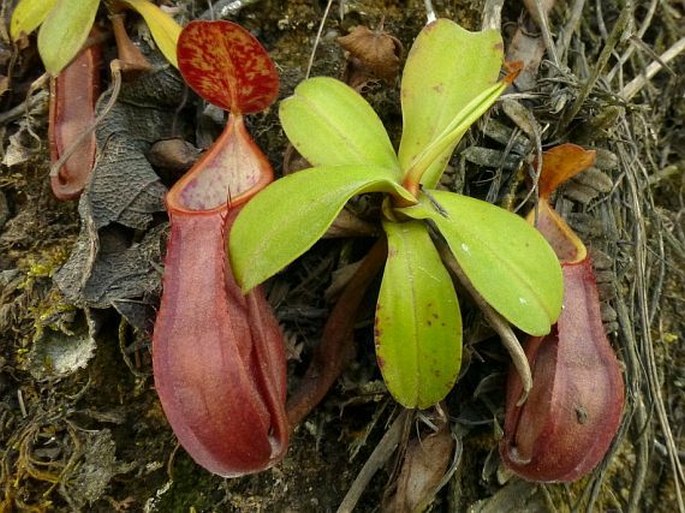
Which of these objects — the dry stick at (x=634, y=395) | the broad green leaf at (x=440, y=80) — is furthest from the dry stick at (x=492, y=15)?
the dry stick at (x=634, y=395)

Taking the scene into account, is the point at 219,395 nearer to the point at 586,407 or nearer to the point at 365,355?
the point at 365,355

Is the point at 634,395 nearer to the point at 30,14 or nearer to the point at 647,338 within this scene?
the point at 647,338

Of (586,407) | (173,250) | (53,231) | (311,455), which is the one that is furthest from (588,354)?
(53,231)

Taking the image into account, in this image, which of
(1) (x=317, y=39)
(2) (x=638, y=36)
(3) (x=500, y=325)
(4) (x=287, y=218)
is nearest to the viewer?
(4) (x=287, y=218)

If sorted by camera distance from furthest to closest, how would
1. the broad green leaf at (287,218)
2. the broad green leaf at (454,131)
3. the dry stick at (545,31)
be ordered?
the dry stick at (545,31)
the broad green leaf at (454,131)
the broad green leaf at (287,218)

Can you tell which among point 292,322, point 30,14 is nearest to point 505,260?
point 292,322

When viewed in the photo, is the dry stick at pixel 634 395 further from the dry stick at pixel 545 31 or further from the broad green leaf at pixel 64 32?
the broad green leaf at pixel 64 32

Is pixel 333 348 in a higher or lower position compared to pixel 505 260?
lower
